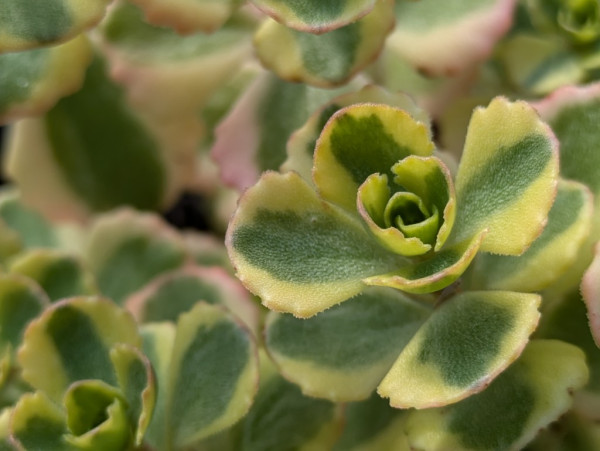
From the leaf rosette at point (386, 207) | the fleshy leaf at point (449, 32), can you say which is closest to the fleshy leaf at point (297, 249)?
the leaf rosette at point (386, 207)

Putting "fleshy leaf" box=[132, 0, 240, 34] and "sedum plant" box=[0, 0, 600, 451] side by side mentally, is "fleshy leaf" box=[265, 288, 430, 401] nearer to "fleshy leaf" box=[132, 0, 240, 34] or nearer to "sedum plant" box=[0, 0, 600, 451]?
"sedum plant" box=[0, 0, 600, 451]

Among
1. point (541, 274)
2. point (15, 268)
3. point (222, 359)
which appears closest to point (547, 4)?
point (541, 274)

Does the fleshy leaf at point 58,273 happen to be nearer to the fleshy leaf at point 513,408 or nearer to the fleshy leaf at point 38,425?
the fleshy leaf at point 38,425

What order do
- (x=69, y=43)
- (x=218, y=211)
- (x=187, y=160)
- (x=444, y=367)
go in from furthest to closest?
(x=218, y=211)
(x=187, y=160)
(x=69, y=43)
(x=444, y=367)

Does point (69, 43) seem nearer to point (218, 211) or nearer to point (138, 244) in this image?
point (138, 244)

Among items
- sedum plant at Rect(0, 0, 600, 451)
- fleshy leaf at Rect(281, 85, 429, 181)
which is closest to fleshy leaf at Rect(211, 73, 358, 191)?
sedum plant at Rect(0, 0, 600, 451)

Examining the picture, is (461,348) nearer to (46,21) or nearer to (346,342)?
(346,342)
